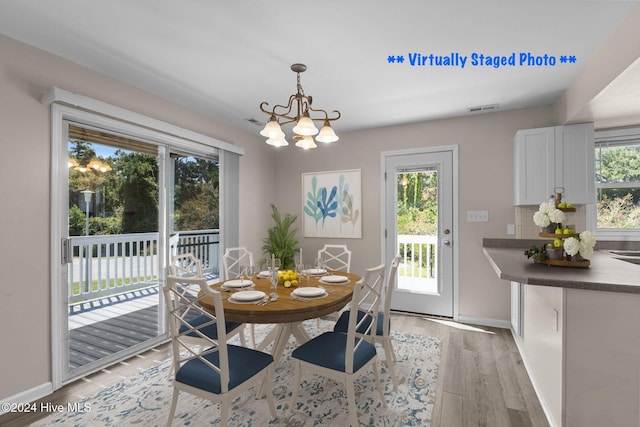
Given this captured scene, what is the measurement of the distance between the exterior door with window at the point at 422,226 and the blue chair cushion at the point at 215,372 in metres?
2.68

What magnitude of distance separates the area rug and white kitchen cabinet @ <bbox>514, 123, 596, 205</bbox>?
82.1 inches

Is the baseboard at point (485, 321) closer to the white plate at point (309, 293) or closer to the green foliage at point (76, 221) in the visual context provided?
the white plate at point (309, 293)

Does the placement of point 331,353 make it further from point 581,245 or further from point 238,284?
point 581,245

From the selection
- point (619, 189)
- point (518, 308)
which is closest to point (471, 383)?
point (518, 308)

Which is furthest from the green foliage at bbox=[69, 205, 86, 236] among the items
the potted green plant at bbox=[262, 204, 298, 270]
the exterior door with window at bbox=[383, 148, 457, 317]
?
the exterior door with window at bbox=[383, 148, 457, 317]

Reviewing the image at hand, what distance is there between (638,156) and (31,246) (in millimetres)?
5449

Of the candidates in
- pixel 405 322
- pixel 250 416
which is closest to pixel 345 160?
pixel 405 322

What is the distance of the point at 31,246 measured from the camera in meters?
2.16

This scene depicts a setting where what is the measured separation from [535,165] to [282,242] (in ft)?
10.6

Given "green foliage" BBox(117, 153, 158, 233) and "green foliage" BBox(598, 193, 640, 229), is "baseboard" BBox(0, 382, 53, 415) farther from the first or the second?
"green foliage" BBox(598, 193, 640, 229)

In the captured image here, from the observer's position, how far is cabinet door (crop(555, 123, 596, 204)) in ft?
9.50

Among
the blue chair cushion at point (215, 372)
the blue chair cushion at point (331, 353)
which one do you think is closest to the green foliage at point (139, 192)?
the blue chair cushion at point (215, 372)

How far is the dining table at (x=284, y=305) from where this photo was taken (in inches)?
71.6

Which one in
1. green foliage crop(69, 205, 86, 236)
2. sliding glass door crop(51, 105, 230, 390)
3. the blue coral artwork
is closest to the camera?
sliding glass door crop(51, 105, 230, 390)
